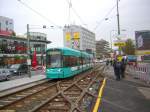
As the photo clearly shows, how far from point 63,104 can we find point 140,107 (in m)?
3.25

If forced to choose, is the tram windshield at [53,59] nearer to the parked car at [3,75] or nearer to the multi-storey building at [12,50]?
the parked car at [3,75]

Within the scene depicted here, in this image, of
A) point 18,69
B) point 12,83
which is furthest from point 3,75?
point 18,69

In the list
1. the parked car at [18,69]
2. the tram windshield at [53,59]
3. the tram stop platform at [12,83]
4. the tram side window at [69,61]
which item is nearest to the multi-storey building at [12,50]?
the parked car at [18,69]

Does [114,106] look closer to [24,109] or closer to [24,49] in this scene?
[24,109]

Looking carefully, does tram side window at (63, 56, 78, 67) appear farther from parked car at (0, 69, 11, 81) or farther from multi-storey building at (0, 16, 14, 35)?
multi-storey building at (0, 16, 14, 35)

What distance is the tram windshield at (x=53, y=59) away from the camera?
2312cm

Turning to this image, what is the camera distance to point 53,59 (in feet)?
76.5

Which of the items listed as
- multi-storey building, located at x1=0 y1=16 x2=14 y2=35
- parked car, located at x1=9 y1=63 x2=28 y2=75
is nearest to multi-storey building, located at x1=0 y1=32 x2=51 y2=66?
multi-storey building, located at x1=0 y1=16 x2=14 y2=35

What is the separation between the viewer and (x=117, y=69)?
2214cm

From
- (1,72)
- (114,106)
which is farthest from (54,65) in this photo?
(114,106)

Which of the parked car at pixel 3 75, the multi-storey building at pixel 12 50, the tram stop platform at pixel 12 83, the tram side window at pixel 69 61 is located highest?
the multi-storey building at pixel 12 50

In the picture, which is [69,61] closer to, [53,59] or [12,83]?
[53,59]

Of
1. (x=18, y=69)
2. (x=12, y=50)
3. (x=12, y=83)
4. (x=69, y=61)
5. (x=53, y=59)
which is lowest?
(x=12, y=83)

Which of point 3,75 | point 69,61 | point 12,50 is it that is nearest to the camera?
point 69,61
